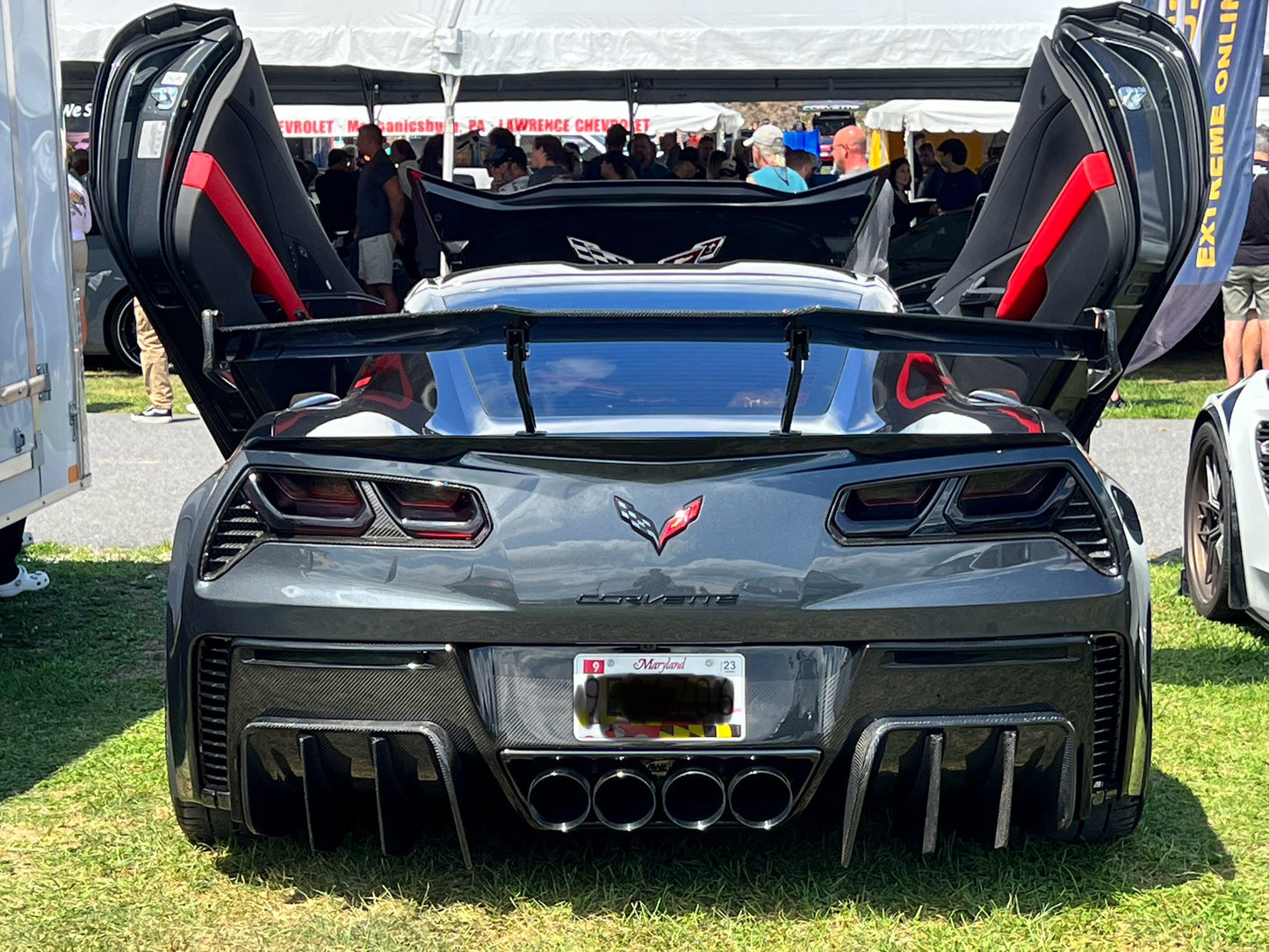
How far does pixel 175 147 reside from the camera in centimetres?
441

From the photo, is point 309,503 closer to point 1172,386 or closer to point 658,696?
point 658,696

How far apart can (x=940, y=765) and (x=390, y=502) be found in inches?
46.2

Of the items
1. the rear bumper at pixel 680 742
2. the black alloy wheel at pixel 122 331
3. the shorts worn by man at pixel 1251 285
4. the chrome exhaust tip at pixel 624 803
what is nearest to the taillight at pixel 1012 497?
the rear bumper at pixel 680 742

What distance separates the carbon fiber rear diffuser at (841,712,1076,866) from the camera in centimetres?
292

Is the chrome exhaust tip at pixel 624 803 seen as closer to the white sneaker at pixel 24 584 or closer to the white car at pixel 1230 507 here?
the white car at pixel 1230 507

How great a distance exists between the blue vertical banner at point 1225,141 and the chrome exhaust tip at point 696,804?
Answer: 8.45m

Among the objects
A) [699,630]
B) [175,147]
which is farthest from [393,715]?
[175,147]

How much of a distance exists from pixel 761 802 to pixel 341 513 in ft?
3.24

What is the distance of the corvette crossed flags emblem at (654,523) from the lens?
2941 mm

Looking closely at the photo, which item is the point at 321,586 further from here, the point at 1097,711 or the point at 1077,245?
the point at 1077,245

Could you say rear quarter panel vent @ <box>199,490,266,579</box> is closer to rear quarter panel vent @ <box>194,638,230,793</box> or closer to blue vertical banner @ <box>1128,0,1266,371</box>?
rear quarter panel vent @ <box>194,638,230,793</box>

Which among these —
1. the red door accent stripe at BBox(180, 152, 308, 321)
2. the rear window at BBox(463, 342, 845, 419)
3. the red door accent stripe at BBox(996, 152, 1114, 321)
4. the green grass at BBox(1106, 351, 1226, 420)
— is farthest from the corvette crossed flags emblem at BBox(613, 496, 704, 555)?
the green grass at BBox(1106, 351, 1226, 420)

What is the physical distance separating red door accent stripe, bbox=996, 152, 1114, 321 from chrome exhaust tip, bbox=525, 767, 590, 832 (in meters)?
2.25

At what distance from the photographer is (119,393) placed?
13.3 meters
